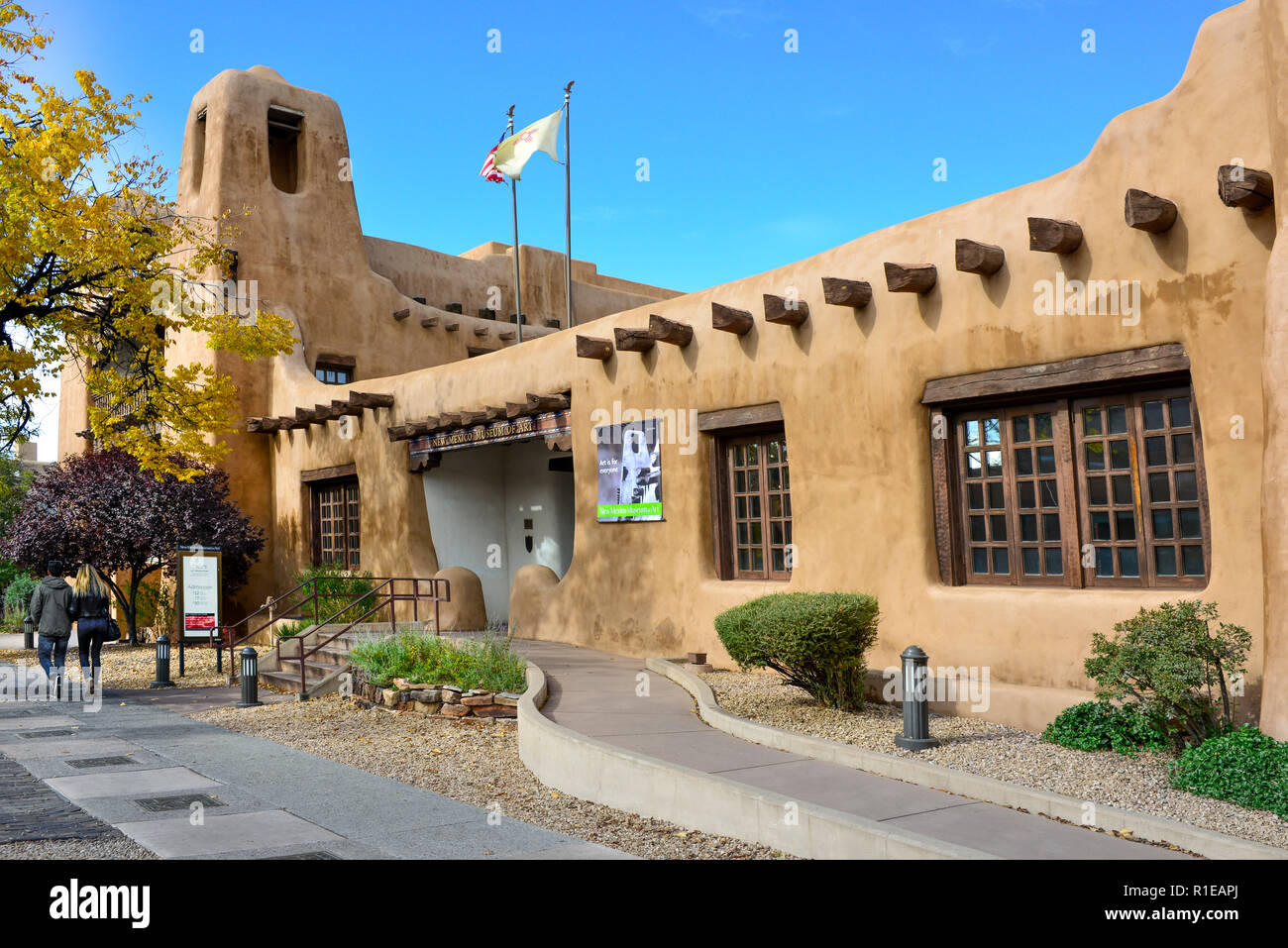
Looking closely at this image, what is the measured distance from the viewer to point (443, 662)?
36.4ft

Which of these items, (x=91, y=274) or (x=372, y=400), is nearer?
(x=91, y=274)

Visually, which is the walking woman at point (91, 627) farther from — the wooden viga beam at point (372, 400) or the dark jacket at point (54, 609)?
the wooden viga beam at point (372, 400)

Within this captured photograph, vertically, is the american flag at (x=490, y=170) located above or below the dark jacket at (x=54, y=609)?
above

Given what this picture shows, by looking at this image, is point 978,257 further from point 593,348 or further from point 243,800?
point 243,800

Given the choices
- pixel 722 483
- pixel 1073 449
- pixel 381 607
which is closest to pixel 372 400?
pixel 381 607

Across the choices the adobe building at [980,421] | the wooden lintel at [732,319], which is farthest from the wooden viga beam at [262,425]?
the wooden lintel at [732,319]

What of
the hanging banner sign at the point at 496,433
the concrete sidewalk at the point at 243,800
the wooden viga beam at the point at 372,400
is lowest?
the concrete sidewalk at the point at 243,800

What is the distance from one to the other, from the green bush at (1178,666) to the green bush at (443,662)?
228 inches

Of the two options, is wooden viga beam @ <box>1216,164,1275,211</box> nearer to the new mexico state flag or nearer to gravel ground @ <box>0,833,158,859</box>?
gravel ground @ <box>0,833,158,859</box>

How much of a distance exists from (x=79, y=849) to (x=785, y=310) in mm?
7603

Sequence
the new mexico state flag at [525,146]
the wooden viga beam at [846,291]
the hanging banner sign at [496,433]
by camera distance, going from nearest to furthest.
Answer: the wooden viga beam at [846,291] < the hanging banner sign at [496,433] < the new mexico state flag at [525,146]

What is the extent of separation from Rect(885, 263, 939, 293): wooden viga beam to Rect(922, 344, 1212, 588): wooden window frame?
2.89 ft

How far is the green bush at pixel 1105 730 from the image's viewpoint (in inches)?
276
